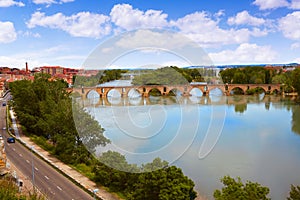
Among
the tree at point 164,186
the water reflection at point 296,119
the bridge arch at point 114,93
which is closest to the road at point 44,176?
the tree at point 164,186

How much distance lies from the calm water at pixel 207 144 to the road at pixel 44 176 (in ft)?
4.21

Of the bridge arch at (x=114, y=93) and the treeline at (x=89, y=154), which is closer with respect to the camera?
the treeline at (x=89, y=154)

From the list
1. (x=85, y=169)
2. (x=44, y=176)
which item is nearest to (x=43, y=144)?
(x=85, y=169)

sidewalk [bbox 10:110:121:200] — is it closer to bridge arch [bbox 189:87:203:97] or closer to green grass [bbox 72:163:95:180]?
green grass [bbox 72:163:95:180]

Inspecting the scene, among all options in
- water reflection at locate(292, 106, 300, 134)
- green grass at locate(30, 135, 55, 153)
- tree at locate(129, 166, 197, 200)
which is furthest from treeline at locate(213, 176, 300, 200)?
water reflection at locate(292, 106, 300, 134)

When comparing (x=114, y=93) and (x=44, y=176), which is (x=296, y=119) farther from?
(x=114, y=93)

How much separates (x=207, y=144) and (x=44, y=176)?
5015 mm

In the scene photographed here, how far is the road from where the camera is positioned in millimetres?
6211

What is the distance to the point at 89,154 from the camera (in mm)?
8555

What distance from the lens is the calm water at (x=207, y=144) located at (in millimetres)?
5562

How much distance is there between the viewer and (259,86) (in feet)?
102

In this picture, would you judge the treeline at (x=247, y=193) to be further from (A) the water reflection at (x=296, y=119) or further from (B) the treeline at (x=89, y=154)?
(A) the water reflection at (x=296, y=119)

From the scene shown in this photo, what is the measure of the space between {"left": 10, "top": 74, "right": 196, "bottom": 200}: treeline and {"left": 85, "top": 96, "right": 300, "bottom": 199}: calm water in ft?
1.13

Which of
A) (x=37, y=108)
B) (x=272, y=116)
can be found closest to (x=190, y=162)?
(x=37, y=108)
